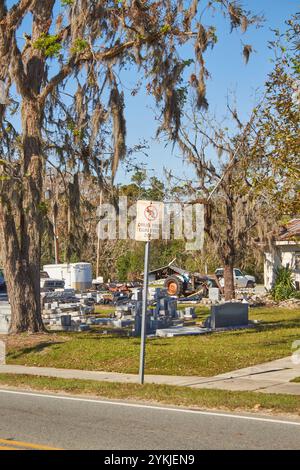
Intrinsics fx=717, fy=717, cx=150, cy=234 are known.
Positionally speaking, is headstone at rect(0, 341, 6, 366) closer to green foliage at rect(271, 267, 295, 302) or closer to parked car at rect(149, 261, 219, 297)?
green foliage at rect(271, 267, 295, 302)

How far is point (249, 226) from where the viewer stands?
33.0 m

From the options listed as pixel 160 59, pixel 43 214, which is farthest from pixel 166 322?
pixel 160 59

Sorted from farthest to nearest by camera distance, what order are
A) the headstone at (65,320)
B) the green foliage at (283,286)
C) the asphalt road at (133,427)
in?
the green foliage at (283,286), the headstone at (65,320), the asphalt road at (133,427)

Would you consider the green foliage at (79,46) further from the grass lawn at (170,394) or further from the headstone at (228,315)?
the headstone at (228,315)

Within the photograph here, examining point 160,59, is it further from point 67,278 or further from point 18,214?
point 67,278

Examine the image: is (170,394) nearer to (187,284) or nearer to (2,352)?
(2,352)

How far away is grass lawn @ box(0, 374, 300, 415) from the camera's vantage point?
36.7 ft

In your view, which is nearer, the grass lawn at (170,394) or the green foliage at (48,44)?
the grass lawn at (170,394)

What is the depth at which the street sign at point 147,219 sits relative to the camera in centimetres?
1306

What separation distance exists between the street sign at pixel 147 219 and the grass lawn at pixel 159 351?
3.64m

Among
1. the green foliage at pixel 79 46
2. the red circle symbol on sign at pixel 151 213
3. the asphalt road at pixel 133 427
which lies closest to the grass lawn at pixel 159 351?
the red circle symbol on sign at pixel 151 213

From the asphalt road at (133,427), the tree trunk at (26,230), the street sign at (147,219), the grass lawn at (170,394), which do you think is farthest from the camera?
the tree trunk at (26,230)

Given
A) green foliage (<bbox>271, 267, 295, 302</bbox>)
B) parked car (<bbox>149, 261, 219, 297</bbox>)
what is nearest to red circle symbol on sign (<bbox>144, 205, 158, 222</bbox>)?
green foliage (<bbox>271, 267, 295, 302</bbox>)
